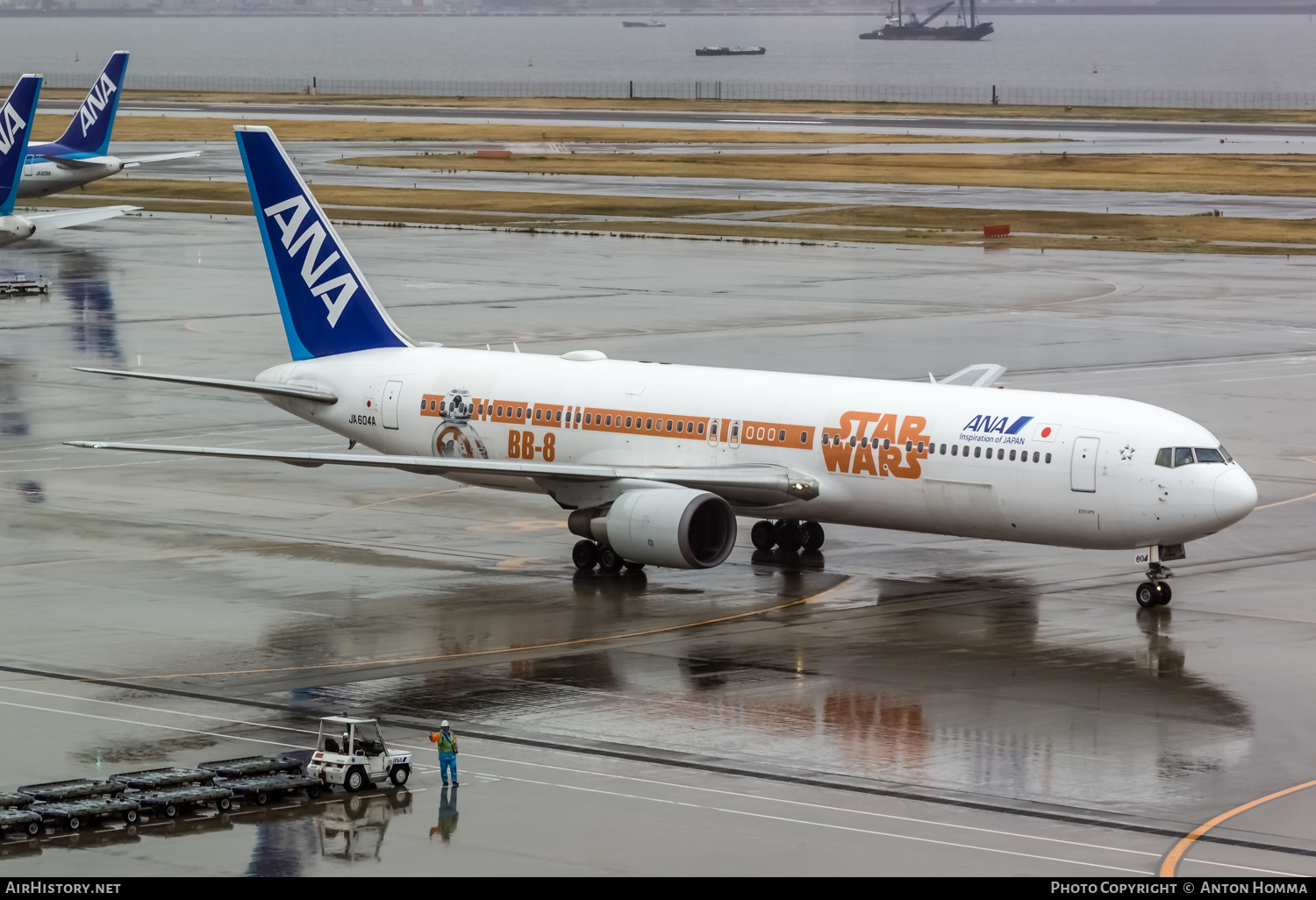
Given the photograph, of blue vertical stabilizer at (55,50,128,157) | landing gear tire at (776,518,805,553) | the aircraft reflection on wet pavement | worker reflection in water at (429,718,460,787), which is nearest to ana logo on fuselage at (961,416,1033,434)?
landing gear tire at (776,518,805,553)

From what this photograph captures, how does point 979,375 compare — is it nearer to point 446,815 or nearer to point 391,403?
point 391,403

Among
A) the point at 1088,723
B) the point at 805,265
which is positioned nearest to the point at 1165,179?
the point at 805,265

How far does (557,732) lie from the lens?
105 feet

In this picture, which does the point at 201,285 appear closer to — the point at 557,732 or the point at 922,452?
the point at 922,452

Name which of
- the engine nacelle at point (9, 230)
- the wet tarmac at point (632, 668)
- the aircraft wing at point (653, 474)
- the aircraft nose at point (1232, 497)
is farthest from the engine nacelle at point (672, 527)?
the engine nacelle at point (9, 230)

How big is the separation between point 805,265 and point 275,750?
3162 inches

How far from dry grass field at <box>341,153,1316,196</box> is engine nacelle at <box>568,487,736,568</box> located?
361 ft

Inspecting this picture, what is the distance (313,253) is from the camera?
51.3 m

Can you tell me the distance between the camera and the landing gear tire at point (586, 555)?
44.6 m

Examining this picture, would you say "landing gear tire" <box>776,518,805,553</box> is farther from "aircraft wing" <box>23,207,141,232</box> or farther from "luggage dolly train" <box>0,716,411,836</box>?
"aircraft wing" <box>23,207,141,232</box>

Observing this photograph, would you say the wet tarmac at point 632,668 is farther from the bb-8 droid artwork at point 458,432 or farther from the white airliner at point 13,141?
the white airliner at point 13,141

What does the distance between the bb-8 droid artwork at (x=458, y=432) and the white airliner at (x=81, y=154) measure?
82159mm

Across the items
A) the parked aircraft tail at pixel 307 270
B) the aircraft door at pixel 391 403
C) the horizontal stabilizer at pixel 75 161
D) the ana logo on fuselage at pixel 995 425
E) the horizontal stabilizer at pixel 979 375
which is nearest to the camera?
the ana logo on fuselage at pixel 995 425

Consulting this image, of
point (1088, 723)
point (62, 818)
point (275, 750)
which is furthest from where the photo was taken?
point (1088, 723)
